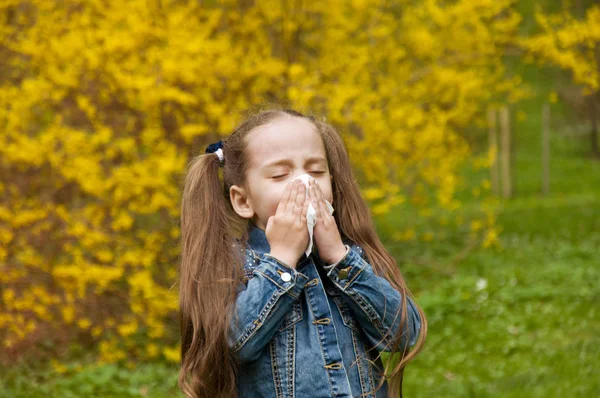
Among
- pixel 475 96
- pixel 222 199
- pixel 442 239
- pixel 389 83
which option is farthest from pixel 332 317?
pixel 442 239

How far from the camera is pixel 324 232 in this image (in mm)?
1660

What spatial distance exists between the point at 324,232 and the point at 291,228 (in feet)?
0.25

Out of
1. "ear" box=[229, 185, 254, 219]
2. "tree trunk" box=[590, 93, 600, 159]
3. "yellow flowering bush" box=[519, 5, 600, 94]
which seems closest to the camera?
"ear" box=[229, 185, 254, 219]

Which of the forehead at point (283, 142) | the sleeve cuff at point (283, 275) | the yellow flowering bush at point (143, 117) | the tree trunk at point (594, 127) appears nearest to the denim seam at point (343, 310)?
the sleeve cuff at point (283, 275)

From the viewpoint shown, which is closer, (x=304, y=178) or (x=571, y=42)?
(x=304, y=178)

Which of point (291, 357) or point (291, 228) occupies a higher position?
point (291, 228)

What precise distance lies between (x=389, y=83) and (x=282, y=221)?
443 cm

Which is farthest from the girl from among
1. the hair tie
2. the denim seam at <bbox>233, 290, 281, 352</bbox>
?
the hair tie

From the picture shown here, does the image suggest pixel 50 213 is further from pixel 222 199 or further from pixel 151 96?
pixel 222 199

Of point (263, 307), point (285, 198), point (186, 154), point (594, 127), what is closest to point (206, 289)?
point (263, 307)

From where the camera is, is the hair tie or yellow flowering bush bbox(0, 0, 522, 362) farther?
yellow flowering bush bbox(0, 0, 522, 362)

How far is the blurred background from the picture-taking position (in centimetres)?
448

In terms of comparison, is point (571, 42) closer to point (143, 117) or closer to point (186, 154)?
point (186, 154)

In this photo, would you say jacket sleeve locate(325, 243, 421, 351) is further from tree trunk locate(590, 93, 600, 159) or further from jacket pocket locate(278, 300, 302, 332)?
tree trunk locate(590, 93, 600, 159)
